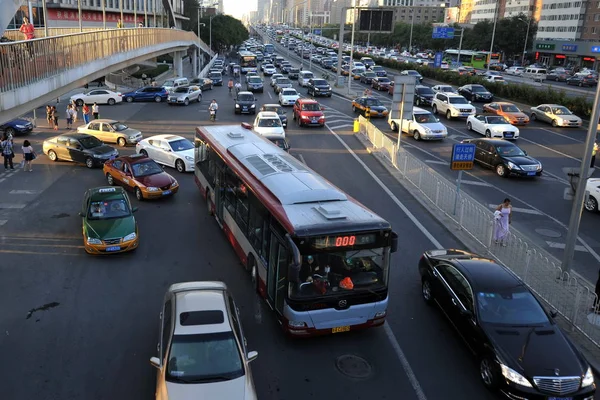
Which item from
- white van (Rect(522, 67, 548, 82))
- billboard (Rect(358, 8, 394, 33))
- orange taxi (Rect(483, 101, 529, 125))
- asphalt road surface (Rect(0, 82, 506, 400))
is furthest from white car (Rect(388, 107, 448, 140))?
white van (Rect(522, 67, 548, 82))

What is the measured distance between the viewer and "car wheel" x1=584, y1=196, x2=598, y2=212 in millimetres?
18547

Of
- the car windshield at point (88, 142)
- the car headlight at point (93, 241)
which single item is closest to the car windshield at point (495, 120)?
the car windshield at point (88, 142)

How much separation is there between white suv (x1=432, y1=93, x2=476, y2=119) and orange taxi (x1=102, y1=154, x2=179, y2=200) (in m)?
24.9

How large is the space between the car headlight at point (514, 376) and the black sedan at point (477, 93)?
4194 cm

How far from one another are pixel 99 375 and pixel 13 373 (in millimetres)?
1557

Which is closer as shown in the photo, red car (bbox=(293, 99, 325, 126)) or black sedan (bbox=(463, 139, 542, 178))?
black sedan (bbox=(463, 139, 542, 178))

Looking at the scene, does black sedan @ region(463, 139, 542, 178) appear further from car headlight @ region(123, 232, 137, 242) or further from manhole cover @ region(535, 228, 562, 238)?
car headlight @ region(123, 232, 137, 242)

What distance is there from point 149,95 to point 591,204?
3929 cm

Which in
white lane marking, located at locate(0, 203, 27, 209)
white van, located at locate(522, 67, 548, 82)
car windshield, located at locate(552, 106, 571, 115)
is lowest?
white lane marking, located at locate(0, 203, 27, 209)

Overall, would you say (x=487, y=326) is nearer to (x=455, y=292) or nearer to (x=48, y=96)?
(x=455, y=292)

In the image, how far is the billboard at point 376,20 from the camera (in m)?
46.8

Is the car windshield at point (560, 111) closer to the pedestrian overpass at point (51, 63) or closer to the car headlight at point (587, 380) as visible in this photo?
the pedestrian overpass at point (51, 63)

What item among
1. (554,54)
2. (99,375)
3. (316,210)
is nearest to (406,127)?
(316,210)

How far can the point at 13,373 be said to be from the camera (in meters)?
9.16
